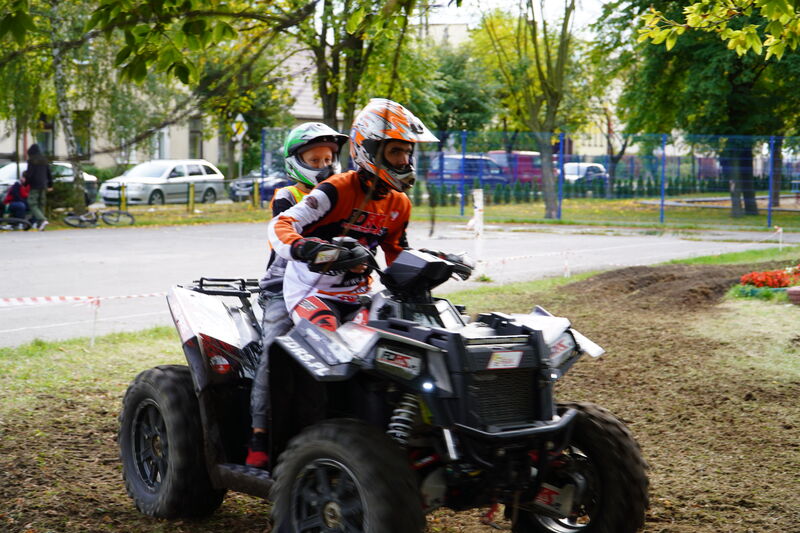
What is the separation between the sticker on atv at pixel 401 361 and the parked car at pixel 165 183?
105ft

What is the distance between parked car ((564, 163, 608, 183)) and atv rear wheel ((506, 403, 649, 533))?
30924 millimetres

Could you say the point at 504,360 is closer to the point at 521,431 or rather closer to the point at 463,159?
the point at 521,431

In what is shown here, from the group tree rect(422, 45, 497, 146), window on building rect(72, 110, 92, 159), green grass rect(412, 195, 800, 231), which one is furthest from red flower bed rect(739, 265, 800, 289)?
tree rect(422, 45, 497, 146)

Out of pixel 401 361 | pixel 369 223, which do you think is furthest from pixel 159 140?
pixel 401 361

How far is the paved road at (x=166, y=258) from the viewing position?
11398 mm

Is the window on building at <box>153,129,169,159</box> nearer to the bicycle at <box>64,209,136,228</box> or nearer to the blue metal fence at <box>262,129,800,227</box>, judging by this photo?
the bicycle at <box>64,209,136,228</box>

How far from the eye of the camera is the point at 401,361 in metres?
3.67

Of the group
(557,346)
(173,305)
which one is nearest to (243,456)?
(173,305)

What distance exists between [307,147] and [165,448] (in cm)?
170

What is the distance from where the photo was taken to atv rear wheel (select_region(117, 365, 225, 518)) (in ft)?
15.0

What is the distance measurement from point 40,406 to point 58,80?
18593 mm

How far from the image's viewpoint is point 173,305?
4934mm

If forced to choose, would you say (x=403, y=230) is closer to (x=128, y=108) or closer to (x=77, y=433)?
(x=128, y=108)

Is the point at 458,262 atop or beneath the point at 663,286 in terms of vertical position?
atop
